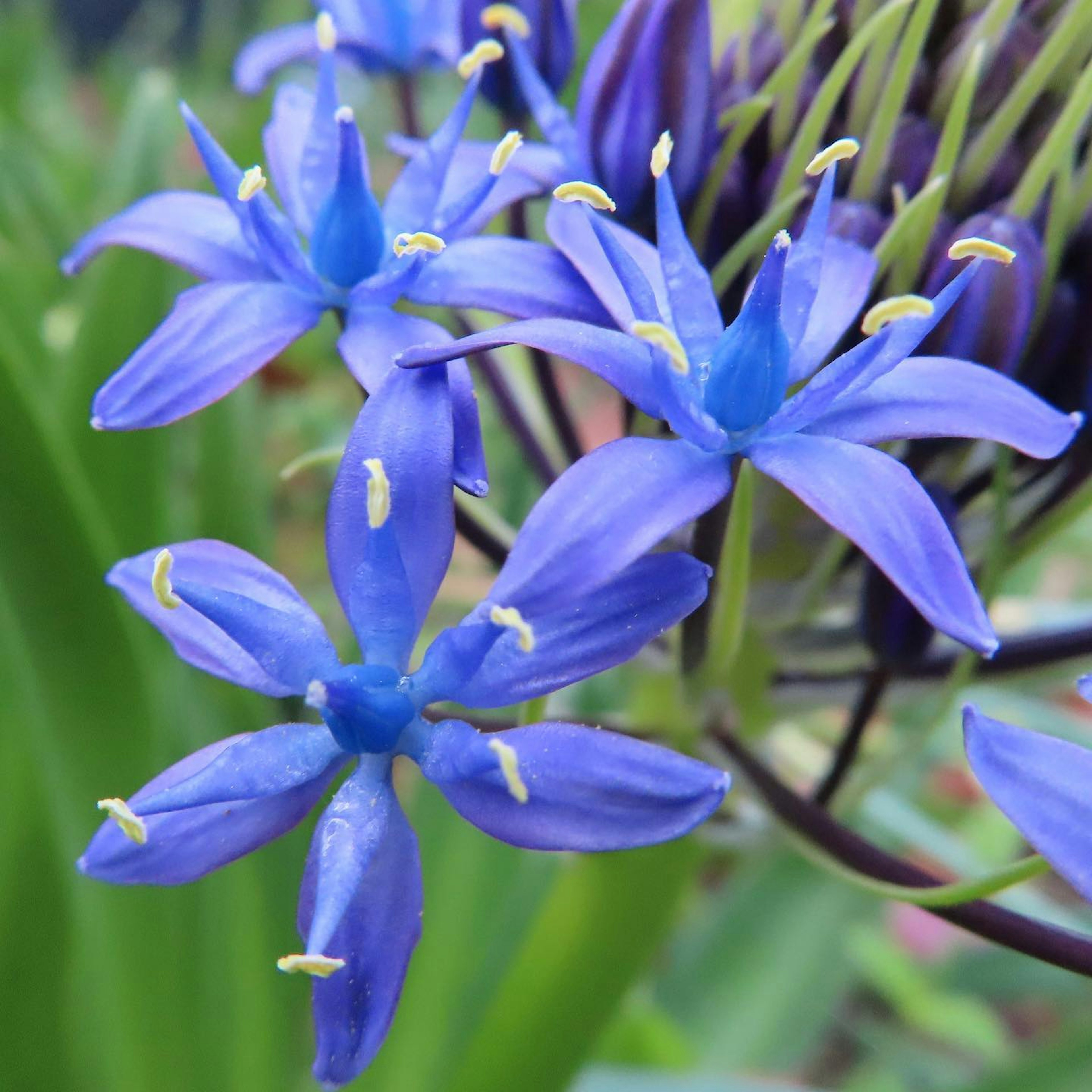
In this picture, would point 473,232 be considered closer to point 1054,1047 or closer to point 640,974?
point 640,974

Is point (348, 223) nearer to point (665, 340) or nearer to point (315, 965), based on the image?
point (665, 340)

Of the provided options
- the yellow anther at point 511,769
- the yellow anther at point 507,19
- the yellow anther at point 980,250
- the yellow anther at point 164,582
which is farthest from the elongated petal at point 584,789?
the yellow anther at point 507,19

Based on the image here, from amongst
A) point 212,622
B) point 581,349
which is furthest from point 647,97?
point 212,622

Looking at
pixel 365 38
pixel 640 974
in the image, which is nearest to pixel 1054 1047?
pixel 640 974

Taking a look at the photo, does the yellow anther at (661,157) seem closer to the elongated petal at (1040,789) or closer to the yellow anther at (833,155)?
the yellow anther at (833,155)

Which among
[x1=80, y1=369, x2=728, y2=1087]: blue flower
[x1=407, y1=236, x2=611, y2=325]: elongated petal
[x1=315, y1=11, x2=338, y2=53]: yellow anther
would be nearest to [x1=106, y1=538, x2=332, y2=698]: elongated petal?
[x1=80, y1=369, x2=728, y2=1087]: blue flower

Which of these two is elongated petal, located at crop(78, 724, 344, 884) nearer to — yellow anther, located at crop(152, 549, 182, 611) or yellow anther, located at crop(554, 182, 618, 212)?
yellow anther, located at crop(152, 549, 182, 611)
